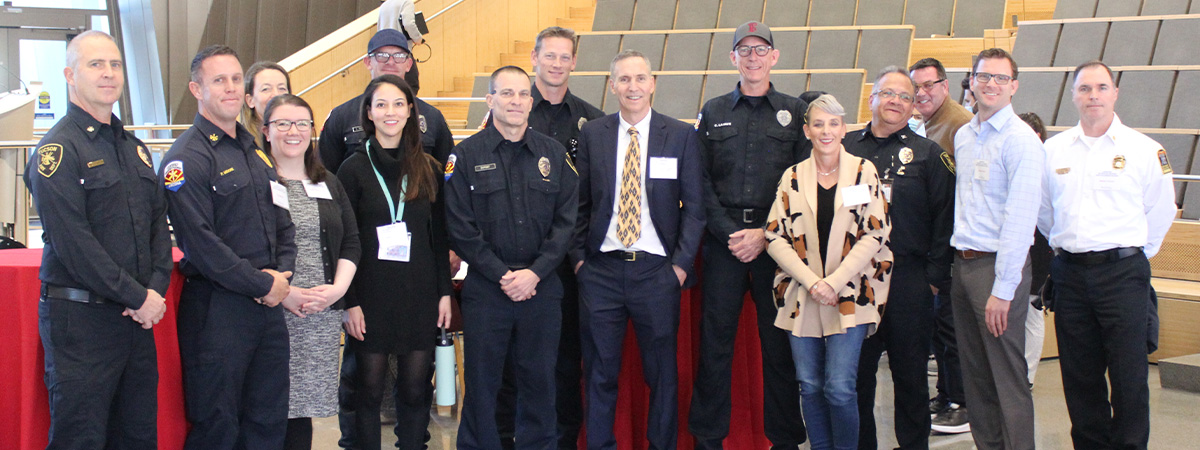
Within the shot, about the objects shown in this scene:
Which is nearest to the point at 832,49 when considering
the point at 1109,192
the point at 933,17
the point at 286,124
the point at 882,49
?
the point at 882,49

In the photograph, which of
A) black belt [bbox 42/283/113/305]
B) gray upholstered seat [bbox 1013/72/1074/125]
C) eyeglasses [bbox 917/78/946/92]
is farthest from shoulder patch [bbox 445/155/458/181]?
gray upholstered seat [bbox 1013/72/1074/125]

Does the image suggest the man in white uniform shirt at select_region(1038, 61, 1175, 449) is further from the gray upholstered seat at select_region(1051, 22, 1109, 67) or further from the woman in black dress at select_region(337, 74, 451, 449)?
the gray upholstered seat at select_region(1051, 22, 1109, 67)

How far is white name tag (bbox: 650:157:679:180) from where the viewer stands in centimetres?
283

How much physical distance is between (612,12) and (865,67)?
268 centimetres

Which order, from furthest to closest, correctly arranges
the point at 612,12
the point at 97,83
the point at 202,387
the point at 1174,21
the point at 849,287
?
the point at 612,12
the point at 1174,21
the point at 849,287
the point at 202,387
the point at 97,83

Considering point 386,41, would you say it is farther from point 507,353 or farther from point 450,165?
point 507,353

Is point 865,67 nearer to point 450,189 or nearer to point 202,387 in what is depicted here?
point 450,189

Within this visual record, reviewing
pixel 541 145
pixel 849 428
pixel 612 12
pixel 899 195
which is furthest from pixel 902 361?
pixel 612 12

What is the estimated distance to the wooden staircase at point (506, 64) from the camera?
7980 millimetres

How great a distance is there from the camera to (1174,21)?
5.72 m

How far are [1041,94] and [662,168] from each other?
4.16 metres

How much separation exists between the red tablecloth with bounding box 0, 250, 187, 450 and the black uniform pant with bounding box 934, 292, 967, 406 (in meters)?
2.77

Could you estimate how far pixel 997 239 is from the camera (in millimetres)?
2689

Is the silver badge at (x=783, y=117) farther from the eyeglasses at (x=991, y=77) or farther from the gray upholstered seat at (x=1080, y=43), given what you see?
the gray upholstered seat at (x=1080, y=43)
